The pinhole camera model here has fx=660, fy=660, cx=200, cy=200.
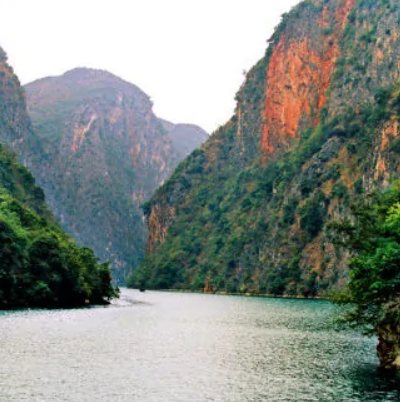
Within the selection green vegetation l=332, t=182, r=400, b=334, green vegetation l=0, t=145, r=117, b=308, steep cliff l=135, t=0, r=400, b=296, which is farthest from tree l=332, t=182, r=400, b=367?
steep cliff l=135, t=0, r=400, b=296

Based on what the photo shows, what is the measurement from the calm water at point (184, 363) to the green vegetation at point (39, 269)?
20246 millimetres

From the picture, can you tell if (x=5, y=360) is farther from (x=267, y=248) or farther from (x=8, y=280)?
(x=267, y=248)

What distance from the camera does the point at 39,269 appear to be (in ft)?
305

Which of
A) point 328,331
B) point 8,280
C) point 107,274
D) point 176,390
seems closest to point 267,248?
point 107,274

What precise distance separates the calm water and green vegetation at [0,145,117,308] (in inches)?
797

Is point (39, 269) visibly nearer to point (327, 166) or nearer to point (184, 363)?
point (184, 363)

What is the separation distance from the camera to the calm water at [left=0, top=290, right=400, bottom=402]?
32500 millimetres

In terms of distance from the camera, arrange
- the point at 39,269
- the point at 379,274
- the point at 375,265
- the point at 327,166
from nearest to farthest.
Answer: the point at 375,265 < the point at 379,274 < the point at 39,269 < the point at 327,166

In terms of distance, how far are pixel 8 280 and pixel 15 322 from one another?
23.2 meters

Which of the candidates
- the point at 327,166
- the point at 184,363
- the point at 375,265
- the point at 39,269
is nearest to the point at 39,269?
the point at 39,269

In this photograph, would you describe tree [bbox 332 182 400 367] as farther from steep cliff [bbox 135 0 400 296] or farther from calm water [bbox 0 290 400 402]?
steep cliff [bbox 135 0 400 296]

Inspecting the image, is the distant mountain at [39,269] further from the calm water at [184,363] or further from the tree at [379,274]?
the tree at [379,274]

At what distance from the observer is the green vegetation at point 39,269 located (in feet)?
285

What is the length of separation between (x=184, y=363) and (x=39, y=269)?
5567 cm
